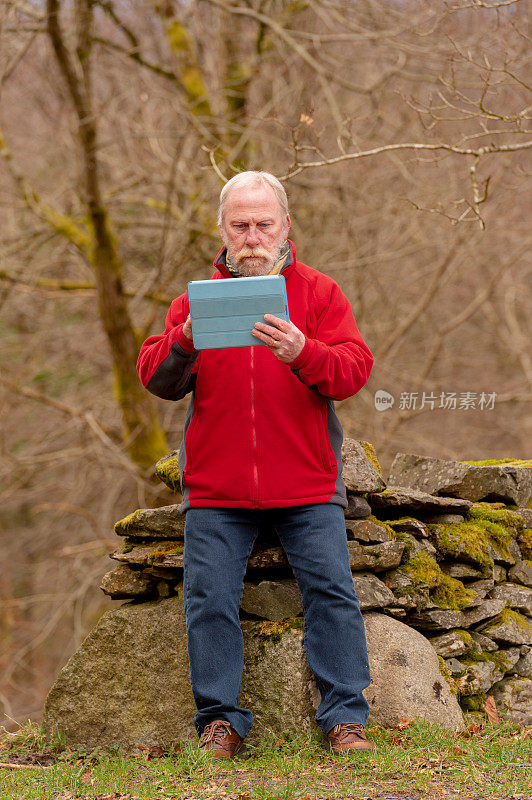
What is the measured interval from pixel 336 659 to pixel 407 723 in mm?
512

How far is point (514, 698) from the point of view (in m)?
4.31

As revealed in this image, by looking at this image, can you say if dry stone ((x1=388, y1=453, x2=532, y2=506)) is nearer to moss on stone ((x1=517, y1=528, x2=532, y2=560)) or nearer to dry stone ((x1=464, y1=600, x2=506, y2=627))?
moss on stone ((x1=517, y1=528, x2=532, y2=560))

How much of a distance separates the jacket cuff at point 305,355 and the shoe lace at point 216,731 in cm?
134

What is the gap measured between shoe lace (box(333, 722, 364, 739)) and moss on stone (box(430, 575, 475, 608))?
1.03 m

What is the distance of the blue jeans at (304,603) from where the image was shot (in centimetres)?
336

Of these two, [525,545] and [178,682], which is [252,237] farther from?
[525,545]

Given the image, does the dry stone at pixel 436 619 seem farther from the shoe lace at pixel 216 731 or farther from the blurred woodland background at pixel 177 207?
the blurred woodland background at pixel 177 207

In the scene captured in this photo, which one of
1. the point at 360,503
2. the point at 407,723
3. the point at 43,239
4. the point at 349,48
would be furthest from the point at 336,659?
the point at 349,48

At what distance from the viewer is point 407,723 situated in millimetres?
3654

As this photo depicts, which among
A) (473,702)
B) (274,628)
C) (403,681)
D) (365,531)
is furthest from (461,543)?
(274,628)

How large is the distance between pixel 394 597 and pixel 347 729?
823 mm

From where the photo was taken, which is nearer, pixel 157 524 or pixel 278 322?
pixel 278 322

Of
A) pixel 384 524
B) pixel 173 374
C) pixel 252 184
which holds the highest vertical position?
pixel 252 184

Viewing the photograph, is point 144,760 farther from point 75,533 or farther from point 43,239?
point 75,533
